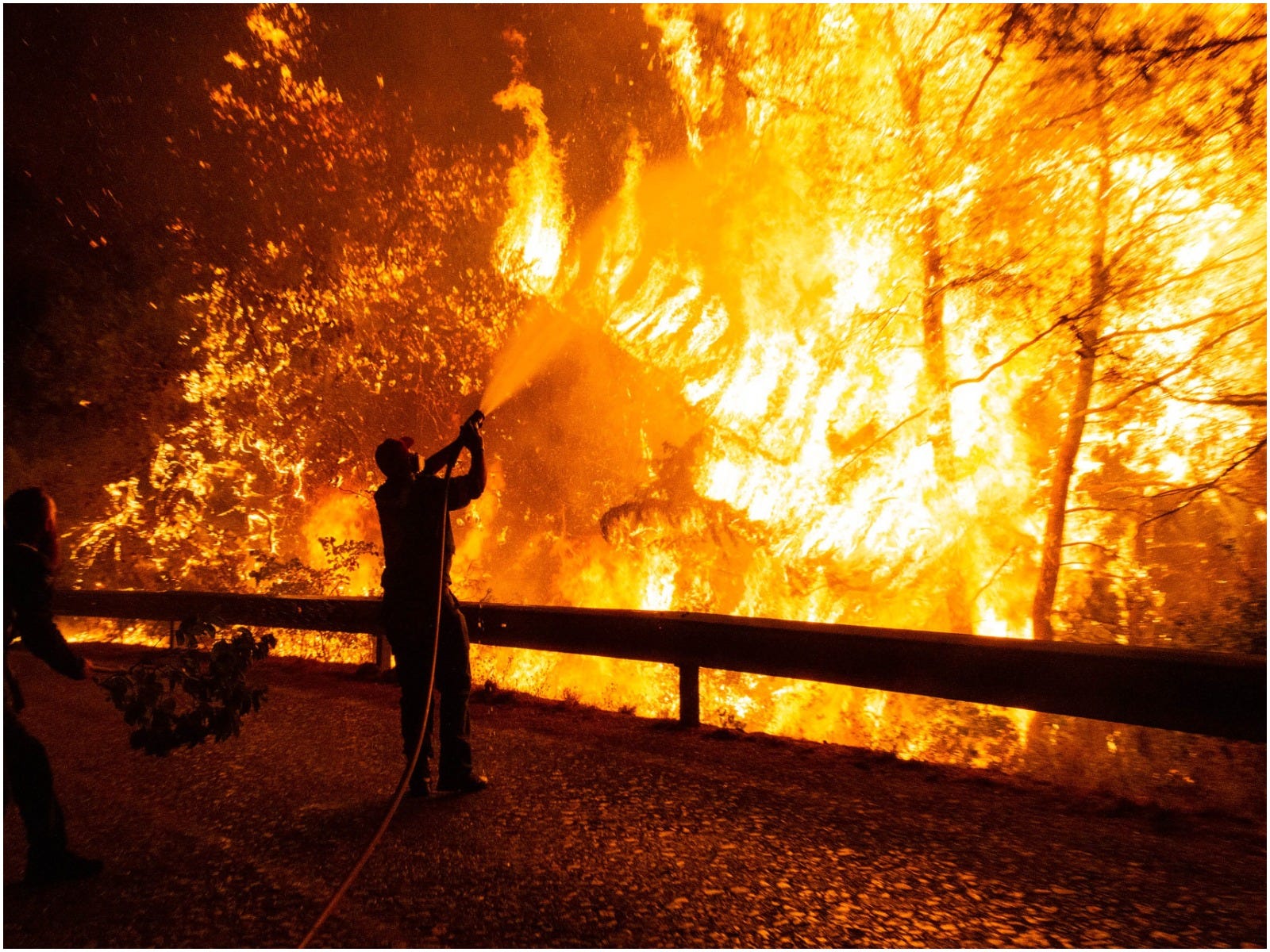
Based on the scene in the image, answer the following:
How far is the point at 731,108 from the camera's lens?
1295 centimetres

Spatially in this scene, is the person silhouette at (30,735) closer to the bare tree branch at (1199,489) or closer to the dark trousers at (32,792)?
the dark trousers at (32,792)

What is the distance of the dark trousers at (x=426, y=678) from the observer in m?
Answer: 3.78

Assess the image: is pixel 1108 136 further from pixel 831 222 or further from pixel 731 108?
pixel 731 108

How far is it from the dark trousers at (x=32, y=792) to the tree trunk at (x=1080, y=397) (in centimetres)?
963

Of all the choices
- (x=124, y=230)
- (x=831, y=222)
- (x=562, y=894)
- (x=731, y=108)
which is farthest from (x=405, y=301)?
(x=562, y=894)

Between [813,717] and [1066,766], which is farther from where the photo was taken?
[813,717]

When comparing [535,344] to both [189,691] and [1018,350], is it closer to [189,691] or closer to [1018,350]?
[1018,350]

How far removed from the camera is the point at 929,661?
3.96 m

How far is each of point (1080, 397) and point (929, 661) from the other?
658 centimetres

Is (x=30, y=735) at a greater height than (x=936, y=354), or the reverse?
(x=936, y=354)

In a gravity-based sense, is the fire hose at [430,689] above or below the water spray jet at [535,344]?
below

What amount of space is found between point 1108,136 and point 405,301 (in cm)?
1545

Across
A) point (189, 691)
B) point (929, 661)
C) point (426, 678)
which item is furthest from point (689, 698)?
point (189, 691)

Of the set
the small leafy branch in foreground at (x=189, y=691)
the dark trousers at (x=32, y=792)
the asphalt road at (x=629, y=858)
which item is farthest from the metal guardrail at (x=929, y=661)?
the dark trousers at (x=32, y=792)
